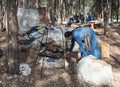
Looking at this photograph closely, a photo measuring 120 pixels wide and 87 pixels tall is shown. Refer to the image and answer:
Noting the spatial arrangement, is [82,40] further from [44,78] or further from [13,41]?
[13,41]

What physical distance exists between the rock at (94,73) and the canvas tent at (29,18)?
34.2 ft

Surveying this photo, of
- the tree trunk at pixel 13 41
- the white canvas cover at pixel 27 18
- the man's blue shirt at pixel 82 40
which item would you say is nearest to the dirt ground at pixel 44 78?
the tree trunk at pixel 13 41

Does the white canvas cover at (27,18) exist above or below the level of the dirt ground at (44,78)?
above

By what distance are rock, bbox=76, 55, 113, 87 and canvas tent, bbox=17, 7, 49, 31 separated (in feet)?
34.2

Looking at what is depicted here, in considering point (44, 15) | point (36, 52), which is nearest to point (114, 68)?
point (36, 52)

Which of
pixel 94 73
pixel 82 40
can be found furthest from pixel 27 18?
pixel 94 73

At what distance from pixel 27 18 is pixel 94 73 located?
11.4 metres

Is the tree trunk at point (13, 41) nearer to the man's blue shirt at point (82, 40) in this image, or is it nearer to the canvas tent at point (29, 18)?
the man's blue shirt at point (82, 40)

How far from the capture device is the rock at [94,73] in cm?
775

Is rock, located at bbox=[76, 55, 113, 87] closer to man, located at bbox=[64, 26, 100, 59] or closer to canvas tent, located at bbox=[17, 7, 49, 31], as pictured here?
man, located at bbox=[64, 26, 100, 59]

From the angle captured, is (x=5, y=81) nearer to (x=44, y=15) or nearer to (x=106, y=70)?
(x=106, y=70)

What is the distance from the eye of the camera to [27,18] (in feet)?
61.0

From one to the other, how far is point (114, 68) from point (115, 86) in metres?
1.72

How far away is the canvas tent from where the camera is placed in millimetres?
18297
